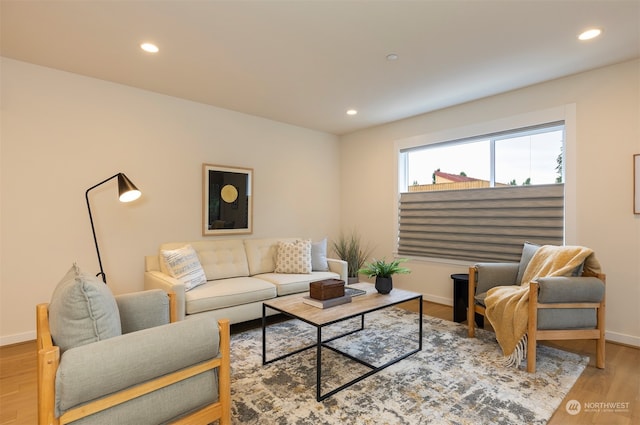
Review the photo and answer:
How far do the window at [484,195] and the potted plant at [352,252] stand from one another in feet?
2.34

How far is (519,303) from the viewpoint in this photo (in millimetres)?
2482

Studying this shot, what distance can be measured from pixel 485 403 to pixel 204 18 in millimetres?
3146

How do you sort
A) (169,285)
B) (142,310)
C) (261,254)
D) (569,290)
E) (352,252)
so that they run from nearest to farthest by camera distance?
1. (142,310)
2. (569,290)
3. (169,285)
4. (261,254)
5. (352,252)

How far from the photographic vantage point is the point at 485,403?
1.98 metres

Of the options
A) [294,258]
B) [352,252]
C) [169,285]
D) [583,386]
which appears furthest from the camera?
[352,252]

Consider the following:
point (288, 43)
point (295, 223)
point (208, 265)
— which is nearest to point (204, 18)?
point (288, 43)

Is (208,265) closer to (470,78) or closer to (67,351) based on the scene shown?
(67,351)

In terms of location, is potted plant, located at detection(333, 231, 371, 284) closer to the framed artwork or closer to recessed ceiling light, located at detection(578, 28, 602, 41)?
the framed artwork

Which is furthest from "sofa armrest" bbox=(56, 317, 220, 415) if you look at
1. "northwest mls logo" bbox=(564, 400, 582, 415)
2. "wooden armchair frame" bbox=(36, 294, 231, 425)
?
"northwest mls logo" bbox=(564, 400, 582, 415)

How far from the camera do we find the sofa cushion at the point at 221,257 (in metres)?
3.49

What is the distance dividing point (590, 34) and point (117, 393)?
3.74m

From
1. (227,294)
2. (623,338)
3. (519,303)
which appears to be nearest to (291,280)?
(227,294)

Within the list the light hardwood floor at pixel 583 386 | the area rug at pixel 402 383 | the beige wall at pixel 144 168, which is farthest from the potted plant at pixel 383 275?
the beige wall at pixel 144 168

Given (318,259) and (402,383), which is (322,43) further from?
(402,383)
